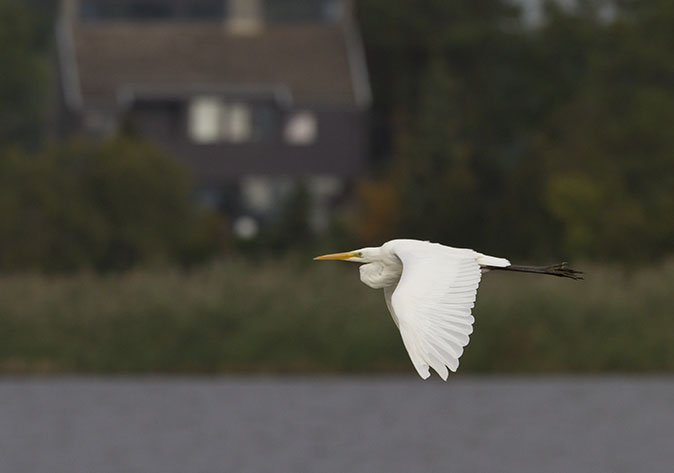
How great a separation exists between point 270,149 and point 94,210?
1554 centimetres

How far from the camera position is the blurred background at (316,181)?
27.3 meters

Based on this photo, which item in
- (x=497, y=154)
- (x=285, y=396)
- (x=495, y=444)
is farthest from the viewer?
(x=497, y=154)

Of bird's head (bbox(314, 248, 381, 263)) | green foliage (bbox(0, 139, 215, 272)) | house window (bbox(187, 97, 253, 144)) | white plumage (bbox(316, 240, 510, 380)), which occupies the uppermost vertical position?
white plumage (bbox(316, 240, 510, 380))

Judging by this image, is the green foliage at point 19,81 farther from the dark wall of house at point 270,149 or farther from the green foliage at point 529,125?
the green foliage at point 529,125

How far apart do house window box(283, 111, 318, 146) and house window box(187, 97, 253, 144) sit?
43.0 inches

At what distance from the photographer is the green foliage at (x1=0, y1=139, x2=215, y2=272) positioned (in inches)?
1328

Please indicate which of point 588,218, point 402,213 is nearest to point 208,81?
point 402,213

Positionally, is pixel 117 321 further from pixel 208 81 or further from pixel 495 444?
pixel 208 81

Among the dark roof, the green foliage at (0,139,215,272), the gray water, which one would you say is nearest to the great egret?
the gray water

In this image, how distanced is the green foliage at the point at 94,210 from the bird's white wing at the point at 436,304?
2365 centimetres

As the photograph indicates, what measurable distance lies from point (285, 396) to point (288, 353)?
5.85m

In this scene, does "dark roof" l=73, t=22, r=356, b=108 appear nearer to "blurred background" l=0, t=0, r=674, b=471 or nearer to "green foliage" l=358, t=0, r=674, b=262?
"blurred background" l=0, t=0, r=674, b=471

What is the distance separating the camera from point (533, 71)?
4675cm

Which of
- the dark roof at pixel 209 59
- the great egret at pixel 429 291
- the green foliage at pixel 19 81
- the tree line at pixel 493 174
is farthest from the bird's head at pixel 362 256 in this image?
the green foliage at pixel 19 81
